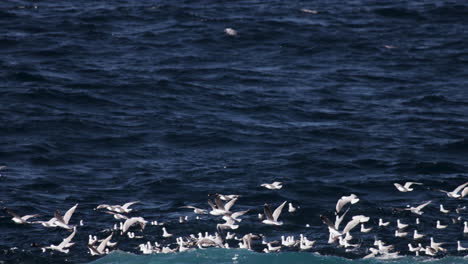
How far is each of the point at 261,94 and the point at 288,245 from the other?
20.6m

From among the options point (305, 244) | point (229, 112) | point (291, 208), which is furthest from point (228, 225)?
point (229, 112)

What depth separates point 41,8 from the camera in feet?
263

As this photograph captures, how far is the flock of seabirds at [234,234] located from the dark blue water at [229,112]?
47cm

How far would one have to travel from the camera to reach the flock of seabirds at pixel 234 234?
4206 centimetres

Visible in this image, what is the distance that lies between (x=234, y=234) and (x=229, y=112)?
16.2 meters

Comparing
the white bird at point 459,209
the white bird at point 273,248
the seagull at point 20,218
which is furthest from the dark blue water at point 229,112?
the white bird at point 273,248

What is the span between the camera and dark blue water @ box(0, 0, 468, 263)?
47250 millimetres

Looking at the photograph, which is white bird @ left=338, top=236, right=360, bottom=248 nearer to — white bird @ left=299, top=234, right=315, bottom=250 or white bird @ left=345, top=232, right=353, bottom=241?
white bird @ left=345, top=232, right=353, bottom=241

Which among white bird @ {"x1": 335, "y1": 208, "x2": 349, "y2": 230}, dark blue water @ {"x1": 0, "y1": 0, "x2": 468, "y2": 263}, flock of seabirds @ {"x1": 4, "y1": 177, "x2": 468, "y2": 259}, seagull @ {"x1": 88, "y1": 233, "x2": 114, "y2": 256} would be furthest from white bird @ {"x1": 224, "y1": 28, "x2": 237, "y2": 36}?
seagull @ {"x1": 88, "y1": 233, "x2": 114, "y2": 256}

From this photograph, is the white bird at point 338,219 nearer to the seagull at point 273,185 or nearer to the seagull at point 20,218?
the seagull at point 273,185

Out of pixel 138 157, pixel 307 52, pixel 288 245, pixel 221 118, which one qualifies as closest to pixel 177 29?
pixel 307 52

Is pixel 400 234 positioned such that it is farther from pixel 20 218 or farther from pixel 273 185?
pixel 20 218

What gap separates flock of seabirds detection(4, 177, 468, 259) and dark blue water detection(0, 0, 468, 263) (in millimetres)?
473

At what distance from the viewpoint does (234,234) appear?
44188mm
